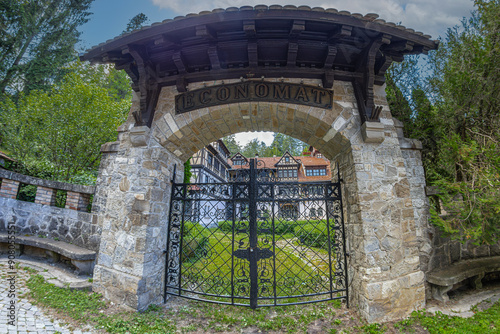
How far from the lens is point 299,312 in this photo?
130 inches

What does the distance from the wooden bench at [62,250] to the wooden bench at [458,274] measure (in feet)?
18.3

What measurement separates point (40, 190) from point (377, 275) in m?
6.42

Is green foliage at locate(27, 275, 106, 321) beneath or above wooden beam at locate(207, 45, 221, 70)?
beneath

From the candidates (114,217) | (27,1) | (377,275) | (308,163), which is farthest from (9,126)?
(308,163)

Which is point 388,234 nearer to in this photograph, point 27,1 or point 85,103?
point 85,103

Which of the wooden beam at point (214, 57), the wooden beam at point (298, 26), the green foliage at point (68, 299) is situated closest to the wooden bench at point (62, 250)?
the green foliage at point (68, 299)

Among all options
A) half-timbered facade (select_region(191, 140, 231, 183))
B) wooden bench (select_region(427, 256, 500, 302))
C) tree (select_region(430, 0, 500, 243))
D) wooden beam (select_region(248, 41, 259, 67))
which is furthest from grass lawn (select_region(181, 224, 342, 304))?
half-timbered facade (select_region(191, 140, 231, 183))

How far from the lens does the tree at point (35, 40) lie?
10664 mm

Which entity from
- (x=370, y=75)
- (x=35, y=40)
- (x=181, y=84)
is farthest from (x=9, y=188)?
(x=35, y=40)

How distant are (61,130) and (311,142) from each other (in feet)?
25.9

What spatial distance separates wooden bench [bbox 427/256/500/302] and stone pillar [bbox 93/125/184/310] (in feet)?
13.8

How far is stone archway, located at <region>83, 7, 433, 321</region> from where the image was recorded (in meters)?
3.03

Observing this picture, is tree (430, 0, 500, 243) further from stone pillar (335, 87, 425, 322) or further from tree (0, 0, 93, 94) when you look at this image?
tree (0, 0, 93, 94)

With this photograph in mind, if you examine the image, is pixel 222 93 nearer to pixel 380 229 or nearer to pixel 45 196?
pixel 380 229
